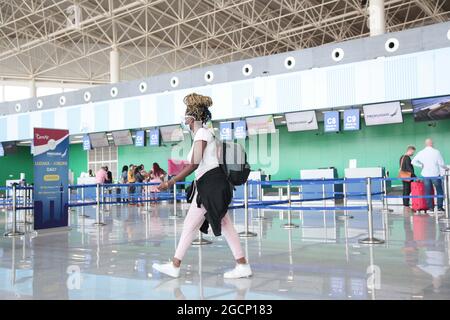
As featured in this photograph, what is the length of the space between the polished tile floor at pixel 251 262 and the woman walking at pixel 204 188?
0.73 ft

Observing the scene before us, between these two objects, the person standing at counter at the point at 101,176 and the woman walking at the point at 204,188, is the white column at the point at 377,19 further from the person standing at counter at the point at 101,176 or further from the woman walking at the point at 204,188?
the woman walking at the point at 204,188

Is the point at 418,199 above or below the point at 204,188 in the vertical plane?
below

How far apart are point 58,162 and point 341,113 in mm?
9392

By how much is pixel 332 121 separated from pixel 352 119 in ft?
2.28

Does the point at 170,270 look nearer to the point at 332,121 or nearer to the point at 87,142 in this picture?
the point at 332,121

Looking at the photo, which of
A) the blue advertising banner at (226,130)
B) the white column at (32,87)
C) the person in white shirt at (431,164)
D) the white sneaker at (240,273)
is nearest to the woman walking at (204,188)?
the white sneaker at (240,273)

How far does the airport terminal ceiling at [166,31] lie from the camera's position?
91.2 ft

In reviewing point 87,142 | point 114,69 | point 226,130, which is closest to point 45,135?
point 226,130

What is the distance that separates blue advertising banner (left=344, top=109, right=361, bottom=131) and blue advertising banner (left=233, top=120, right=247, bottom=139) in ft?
11.5

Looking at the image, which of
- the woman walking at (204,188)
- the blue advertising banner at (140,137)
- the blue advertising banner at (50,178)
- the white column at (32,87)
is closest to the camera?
the woman walking at (204,188)

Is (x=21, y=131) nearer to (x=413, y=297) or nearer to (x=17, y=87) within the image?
(x=17, y=87)

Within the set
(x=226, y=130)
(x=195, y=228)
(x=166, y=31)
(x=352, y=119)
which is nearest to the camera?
(x=195, y=228)

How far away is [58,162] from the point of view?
31.1 feet

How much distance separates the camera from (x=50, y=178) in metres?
9.30
